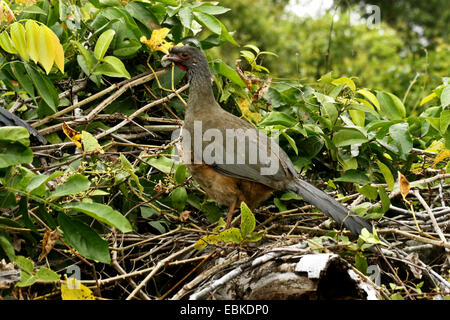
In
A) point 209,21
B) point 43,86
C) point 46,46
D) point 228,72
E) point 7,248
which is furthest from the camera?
point 228,72

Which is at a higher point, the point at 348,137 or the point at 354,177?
the point at 348,137

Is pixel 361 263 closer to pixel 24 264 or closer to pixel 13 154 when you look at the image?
pixel 24 264

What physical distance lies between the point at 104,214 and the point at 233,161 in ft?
4.00

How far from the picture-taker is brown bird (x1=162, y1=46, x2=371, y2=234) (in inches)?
143

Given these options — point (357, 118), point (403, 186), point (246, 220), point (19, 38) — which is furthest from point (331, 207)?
point (19, 38)

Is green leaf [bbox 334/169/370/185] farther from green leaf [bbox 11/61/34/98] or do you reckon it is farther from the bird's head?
green leaf [bbox 11/61/34/98]

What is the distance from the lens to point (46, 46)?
295cm

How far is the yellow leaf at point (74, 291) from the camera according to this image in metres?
2.62

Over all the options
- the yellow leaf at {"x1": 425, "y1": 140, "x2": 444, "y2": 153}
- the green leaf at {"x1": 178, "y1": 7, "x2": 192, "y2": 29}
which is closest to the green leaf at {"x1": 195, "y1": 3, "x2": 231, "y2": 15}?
the green leaf at {"x1": 178, "y1": 7, "x2": 192, "y2": 29}

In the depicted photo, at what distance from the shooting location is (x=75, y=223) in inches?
107

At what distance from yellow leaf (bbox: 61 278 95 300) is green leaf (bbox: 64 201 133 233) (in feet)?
0.97

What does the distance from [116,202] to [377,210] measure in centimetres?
151

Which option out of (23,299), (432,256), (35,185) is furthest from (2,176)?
(432,256)

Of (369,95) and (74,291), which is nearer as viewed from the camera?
(74,291)
